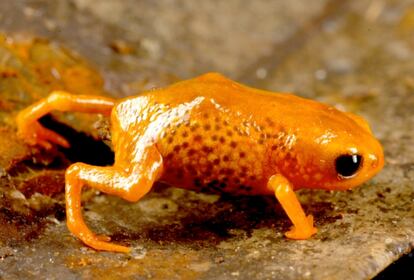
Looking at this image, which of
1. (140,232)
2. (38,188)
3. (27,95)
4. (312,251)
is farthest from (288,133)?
(27,95)

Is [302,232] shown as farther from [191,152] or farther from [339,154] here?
[191,152]

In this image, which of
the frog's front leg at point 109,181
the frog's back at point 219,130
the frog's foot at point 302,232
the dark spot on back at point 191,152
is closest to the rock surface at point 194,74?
the frog's foot at point 302,232

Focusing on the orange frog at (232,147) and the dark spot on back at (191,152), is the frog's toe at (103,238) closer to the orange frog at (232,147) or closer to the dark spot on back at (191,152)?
the orange frog at (232,147)

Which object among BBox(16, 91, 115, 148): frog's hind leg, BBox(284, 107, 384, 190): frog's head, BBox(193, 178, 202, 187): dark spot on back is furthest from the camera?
BBox(16, 91, 115, 148): frog's hind leg

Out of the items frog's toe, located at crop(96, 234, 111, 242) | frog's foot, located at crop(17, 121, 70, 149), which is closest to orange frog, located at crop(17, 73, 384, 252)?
frog's toe, located at crop(96, 234, 111, 242)

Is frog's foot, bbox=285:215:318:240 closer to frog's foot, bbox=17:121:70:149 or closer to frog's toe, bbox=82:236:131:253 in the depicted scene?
frog's toe, bbox=82:236:131:253

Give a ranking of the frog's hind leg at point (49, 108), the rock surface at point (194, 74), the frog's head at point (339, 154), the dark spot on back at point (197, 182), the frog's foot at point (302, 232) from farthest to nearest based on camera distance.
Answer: the frog's hind leg at point (49, 108), the dark spot on back at point (197, 182), the frog's head at point (339, 154), the frog's foot at point (302, 232), the rock surface at point (194, 74)
